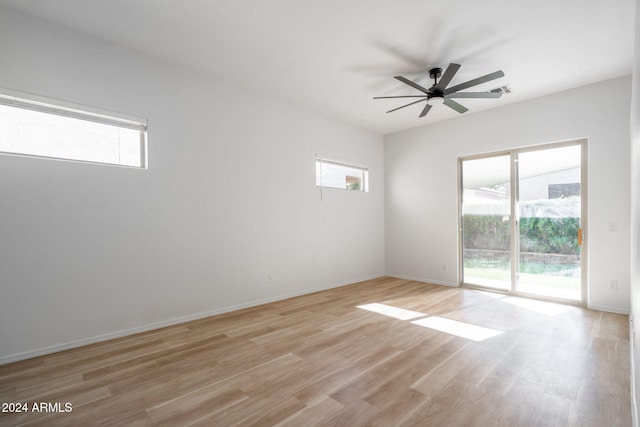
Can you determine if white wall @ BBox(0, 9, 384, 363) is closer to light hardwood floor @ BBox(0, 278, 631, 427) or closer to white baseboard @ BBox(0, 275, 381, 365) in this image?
white baseboard @ BBox(0, 275, 381, 365)

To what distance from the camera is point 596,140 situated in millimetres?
3955

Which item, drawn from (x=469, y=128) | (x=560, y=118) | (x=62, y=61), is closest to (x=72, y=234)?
(x=62, y=61)

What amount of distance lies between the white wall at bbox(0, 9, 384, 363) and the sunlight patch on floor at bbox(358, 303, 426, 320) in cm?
125

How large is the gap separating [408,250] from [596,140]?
337cm

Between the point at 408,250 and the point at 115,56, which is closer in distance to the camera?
the point at 115,56

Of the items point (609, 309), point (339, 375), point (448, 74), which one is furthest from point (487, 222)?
point (339, 375)

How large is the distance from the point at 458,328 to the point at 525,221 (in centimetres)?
259

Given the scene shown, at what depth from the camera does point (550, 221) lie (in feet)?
14.5

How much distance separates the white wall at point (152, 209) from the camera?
2.59 meters

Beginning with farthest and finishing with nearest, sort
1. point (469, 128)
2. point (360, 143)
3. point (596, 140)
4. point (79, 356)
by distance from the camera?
point (360, 143) < point (469, 128) < point (596, 140) < point (79, 356)

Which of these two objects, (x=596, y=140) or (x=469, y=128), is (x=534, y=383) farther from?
(x=469, y=128)

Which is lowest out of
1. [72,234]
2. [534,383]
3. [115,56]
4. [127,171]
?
[534,383]

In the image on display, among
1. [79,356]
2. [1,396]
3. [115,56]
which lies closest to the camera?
[1,396]

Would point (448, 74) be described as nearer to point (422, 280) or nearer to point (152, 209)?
point (152, 209)
